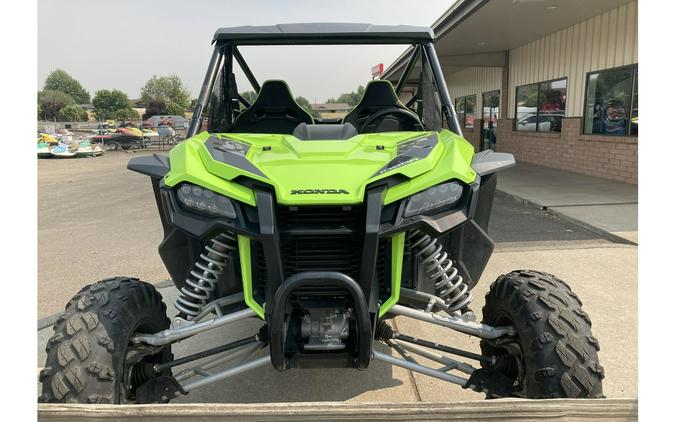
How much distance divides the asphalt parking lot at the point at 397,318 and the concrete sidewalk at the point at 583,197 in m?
0.25

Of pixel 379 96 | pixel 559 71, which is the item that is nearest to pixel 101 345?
pixel 379 96

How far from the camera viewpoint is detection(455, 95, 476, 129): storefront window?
2192 centimetres

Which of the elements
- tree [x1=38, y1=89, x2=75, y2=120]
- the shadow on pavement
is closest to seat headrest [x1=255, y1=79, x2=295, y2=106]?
the shadow on pavement

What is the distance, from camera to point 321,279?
192 cm

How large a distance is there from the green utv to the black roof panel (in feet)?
3.41

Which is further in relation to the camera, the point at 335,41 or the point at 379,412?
the point at 335,41

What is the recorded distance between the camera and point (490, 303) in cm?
249

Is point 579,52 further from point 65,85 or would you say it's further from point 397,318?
point 65,85

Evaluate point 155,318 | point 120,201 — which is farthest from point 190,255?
point 120,201

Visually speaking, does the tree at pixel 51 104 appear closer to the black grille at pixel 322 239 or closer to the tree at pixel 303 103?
the tree at pixel 303 103

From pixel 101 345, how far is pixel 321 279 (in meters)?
0.95

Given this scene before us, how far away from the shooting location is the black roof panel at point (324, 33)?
330 cm

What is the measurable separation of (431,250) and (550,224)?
5746 millimetres

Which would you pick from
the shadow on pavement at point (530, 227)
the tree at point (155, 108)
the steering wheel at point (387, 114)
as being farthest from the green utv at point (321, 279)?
the tree at point (155, 108)
